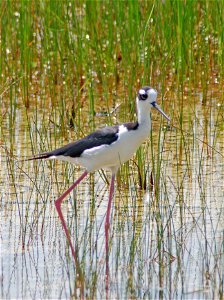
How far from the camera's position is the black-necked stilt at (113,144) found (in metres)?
6.18

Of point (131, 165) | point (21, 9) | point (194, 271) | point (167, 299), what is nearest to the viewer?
point (167, 299)

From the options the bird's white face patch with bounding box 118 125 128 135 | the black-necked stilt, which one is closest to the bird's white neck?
the black-necked stilt

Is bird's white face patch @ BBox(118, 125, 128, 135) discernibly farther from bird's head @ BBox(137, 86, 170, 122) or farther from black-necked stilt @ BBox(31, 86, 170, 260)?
bird's head @ BBox(137, 86, 170, 122)

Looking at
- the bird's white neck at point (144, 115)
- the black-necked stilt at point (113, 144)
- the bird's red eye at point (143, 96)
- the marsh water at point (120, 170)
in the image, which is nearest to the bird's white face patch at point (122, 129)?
the black-necked stilt at point (113, 144)

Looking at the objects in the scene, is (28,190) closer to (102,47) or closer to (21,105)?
(21,105)

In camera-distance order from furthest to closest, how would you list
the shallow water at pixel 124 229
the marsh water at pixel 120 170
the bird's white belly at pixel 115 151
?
the bird's white belly at pixel 115 151 < the marsh water at pixel 120 170 < the shallow water at pixel 124 229

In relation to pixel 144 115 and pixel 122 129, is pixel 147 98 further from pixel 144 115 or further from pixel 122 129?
pixel 122 129

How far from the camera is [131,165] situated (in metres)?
7.60

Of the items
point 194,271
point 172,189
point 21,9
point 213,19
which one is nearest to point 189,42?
point 213,19

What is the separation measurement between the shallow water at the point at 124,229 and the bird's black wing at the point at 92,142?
1.05 feet

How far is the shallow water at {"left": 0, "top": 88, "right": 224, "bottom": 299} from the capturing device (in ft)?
17.0

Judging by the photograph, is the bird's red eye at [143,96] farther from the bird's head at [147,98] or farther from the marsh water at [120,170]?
the marsh water at [120,170]

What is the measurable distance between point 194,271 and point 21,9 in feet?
14.2

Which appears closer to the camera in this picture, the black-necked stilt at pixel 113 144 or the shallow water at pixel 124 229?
the shallow water at pixel 124 229
